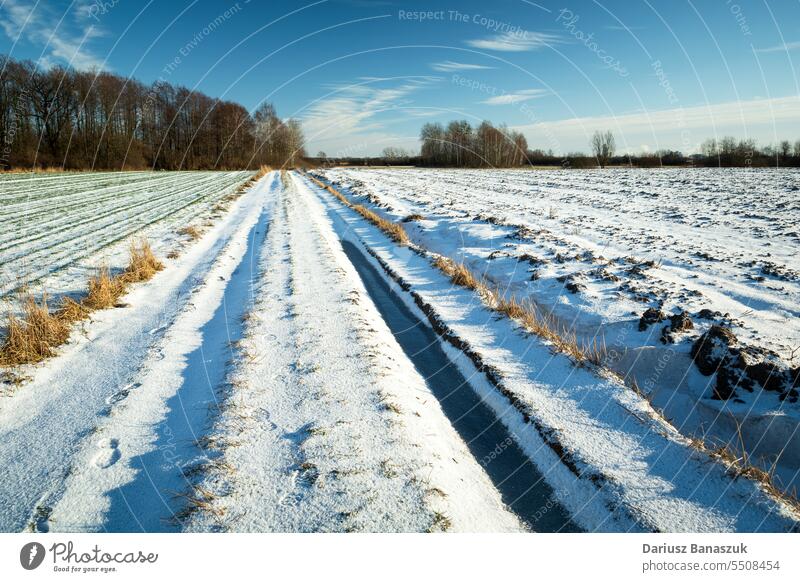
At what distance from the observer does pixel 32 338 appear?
5246mm

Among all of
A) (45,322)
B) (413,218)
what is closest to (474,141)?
(413,218)

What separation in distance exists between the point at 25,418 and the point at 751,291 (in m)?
10.2

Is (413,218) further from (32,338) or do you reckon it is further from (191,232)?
(32,338)

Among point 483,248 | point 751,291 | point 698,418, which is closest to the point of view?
point 698,418

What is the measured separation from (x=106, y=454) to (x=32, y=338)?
2.74 metres

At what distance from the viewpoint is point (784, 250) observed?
1019 cm

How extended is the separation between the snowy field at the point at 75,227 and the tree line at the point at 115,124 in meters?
3.28

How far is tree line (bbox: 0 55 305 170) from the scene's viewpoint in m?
28.1

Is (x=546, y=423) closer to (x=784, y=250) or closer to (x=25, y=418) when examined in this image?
(x=25, y=418)

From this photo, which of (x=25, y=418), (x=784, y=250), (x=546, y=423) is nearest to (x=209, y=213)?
(x=25, y=418)

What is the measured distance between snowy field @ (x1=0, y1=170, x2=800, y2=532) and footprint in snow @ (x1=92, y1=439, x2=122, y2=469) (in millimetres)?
15

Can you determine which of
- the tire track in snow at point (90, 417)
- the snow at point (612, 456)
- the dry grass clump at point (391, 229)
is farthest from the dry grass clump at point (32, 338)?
the dry grass clump at point (391, 229)

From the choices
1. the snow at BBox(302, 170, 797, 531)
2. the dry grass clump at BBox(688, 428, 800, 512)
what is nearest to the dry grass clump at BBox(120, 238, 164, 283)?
the snow at BBox(302, 170, 797, 531)

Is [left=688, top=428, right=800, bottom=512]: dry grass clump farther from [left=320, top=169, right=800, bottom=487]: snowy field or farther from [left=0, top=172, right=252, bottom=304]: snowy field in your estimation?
[left=0, top=172, right=252, bottom=304]: snowy field
